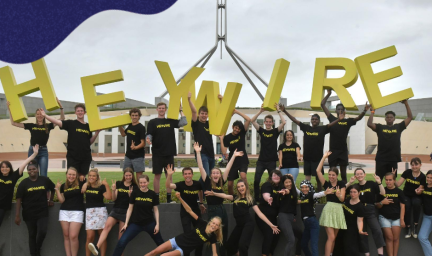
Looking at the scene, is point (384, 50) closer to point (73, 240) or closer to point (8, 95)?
point (73, 240)

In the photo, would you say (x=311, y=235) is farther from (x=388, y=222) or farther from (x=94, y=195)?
(x=94, y=195)

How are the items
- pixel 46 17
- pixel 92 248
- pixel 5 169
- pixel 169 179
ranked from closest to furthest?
pixel 92 248
pixel 169 179
pixel 5 169
pixel 46 17

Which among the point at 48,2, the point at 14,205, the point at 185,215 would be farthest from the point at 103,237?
the point at 48,2

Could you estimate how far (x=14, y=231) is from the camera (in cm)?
763

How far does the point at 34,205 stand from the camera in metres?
7.07

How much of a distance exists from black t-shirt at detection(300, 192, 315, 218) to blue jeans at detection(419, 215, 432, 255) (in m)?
2.27

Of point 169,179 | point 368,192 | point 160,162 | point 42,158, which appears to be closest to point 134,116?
point 160,162

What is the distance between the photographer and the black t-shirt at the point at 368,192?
23.4 ft

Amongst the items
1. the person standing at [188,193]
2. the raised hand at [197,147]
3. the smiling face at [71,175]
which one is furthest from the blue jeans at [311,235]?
the smiling face at [71,175]

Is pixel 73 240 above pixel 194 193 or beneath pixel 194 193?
beneath

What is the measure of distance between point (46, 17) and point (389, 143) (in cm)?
873

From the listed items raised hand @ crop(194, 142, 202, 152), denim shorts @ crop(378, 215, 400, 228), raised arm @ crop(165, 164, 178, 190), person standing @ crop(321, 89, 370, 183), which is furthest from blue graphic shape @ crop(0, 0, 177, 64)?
denim shorts @ crop(378, 215, 400, 228)

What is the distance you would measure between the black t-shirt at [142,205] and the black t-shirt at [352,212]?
3.52 meters

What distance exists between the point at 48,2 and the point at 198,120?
530 centimetres
